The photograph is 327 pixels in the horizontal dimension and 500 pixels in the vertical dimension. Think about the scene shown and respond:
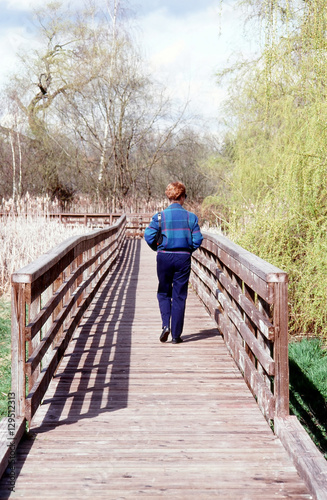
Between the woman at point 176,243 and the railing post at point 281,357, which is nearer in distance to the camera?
the railing post at point 281,357

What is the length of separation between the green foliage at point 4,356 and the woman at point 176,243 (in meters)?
1.78

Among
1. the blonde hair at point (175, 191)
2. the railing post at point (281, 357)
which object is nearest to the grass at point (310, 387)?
the railing post at point (281, 357)

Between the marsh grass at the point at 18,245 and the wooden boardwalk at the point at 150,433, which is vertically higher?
the marsh grass at the point at 18,245

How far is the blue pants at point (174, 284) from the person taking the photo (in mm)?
5793

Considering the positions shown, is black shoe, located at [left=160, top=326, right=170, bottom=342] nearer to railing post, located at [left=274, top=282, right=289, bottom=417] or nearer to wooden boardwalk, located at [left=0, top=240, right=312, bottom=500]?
wooden boardwalk, located at [left=0, top=240, right=312, bottom=500]

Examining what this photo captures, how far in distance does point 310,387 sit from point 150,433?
3113mm

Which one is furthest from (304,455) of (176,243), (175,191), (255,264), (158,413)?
(175,191)

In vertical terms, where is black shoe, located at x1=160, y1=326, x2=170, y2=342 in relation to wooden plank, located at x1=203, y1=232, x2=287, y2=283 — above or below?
below

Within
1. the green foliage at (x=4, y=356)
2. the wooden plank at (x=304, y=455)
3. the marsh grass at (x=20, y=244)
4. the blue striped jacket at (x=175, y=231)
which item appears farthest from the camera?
the marsh grass at (x=20, y=244)

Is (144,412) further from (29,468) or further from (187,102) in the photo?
(187,102)

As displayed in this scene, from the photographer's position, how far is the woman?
5.72 m

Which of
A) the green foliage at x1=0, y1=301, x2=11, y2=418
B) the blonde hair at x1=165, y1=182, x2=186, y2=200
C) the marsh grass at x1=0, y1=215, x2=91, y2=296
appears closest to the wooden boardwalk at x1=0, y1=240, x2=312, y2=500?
the green foliage at x1=0, y1=301, x2=11, y2=418

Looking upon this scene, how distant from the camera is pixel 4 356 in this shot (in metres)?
6.91

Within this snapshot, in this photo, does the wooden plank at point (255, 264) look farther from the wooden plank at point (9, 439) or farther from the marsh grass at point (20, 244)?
the marsh grass at point (20, 244)
